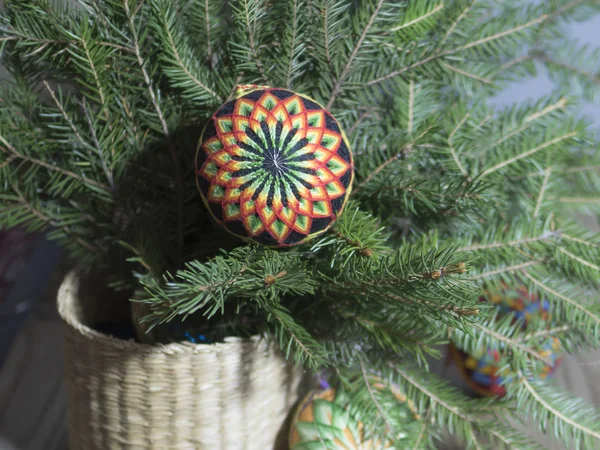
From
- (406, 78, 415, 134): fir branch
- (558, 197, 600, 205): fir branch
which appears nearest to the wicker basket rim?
(406, 78, 415, 134): fir branch

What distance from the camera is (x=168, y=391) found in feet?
1.31

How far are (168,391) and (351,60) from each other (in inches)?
10.5

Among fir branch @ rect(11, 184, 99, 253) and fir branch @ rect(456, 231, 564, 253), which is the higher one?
fir branch @ rect(11, 184, 99, 253)

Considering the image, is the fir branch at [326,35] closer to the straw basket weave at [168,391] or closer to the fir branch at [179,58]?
the fir branch at [179,58]

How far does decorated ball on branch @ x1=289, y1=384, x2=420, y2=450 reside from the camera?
0.45 m

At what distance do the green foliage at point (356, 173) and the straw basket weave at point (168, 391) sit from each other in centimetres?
3

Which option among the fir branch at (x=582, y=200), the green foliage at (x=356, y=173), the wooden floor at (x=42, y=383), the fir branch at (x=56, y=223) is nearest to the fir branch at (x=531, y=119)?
the green foliage at (x=356, y=173)

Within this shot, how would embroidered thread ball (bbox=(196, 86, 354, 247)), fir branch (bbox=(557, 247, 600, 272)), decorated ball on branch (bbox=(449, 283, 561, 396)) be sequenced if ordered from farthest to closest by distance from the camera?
decorated ball on branch (bbox=(449, 283, 561, 396))
fir branch (bbox=(557, 247, 600, 272))
embroidered thread ball (bbox=(196, 86, 354, 247))

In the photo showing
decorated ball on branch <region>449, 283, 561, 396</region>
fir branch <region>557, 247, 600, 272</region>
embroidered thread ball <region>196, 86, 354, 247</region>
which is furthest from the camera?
decorated ball on branch <region>449, 283, 561, 396</region>

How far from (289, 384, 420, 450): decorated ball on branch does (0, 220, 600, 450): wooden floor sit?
4.4 inches

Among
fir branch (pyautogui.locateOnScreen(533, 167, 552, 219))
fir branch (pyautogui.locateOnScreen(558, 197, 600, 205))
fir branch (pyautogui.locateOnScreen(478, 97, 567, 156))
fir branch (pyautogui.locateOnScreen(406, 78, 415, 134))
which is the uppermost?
fir branch (pyautogui.locateOnScreen(406, 78, 415, 134))

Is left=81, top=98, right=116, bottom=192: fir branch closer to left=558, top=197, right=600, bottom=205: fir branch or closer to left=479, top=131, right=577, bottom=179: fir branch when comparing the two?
left=479, top=131, right=577, bottom=179: fir branch

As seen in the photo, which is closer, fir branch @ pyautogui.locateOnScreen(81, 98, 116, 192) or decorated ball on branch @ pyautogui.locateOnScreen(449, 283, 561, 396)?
fir branch @ pyautogui.locateOnScreen(81, 98, 116, 192)

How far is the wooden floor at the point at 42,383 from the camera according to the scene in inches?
22.4
